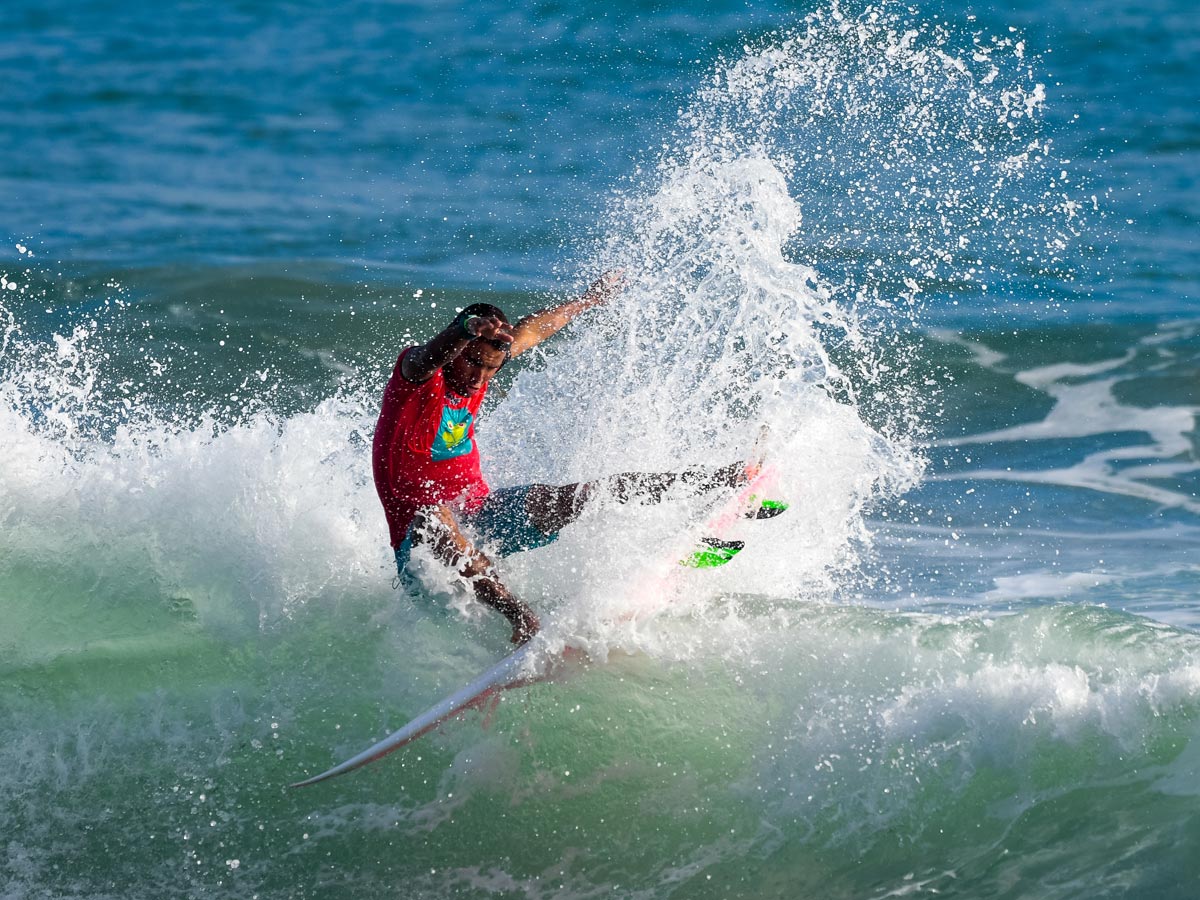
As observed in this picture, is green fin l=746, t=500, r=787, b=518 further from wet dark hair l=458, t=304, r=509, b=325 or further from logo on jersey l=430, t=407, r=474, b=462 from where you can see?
wet dark hair l=458, t=304, r=509, b=325

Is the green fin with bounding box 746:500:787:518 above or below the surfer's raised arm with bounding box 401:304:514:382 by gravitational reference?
below

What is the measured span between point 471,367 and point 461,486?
1.86 ft

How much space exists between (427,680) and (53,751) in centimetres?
159

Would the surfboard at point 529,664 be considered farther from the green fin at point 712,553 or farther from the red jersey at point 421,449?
the red jersey at point 421,449

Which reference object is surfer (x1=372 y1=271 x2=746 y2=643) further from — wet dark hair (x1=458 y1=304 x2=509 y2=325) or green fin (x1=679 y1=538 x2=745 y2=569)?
green fin (x1=679 y1=538 x2=745 y2=569)

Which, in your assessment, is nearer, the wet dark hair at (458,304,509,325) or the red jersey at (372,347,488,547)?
the wet dark hair at (458,304,509,325)

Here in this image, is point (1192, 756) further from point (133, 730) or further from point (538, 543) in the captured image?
point (133, 730)

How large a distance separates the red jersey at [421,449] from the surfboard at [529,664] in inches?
28.1

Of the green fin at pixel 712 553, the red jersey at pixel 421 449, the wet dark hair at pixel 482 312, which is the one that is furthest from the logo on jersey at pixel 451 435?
the green fin at pixel 712 553

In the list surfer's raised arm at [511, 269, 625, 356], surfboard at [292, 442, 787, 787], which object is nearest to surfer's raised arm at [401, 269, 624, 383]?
surfer's raised arm at [511, 269, 625, 356]

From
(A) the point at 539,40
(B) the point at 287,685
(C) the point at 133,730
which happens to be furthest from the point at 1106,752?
(A) the point at 539,40

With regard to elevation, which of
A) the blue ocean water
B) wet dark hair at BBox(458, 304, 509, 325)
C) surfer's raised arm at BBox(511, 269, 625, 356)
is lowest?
the blue ocean water

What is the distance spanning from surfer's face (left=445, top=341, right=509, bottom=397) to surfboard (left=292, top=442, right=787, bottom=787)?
45.2 inches

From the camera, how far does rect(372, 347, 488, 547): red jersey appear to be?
Answer: 493 cm
